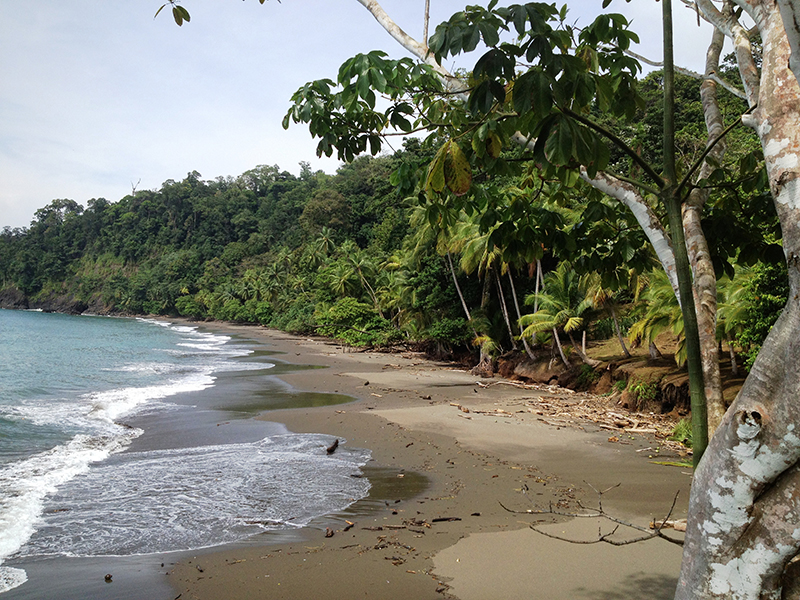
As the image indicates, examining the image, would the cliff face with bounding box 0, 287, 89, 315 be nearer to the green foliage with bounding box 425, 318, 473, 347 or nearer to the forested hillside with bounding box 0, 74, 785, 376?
the forested hillside with bounding box 0, 74, 785, 376

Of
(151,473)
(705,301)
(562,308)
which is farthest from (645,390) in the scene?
(705,301)

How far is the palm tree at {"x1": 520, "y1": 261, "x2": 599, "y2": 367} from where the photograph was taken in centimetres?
1647

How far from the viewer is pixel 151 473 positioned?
7977mm

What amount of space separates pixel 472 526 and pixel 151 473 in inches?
194

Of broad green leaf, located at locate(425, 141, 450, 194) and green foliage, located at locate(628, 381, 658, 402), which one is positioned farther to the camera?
green foliage, located at locate(628, 381, 658, 402)

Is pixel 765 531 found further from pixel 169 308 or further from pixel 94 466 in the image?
pixel 169 308

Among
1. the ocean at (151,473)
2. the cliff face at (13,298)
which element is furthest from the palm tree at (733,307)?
the cliff face at (13,298)

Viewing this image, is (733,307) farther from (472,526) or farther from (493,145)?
(493,145)

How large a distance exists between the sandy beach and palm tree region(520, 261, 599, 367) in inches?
229

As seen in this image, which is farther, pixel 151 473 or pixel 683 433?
pixel 683 433

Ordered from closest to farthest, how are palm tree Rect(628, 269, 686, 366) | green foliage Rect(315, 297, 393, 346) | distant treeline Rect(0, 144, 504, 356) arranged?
palm tree Rect(628, 269, 686, 366)
distant treeline Rect(0, 144, 504, 356)
green foliage Rect(315, 297, 393, 346)

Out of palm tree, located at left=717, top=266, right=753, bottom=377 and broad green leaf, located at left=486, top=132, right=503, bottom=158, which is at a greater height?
broad green leaf, located at left=486, top=132, right=503, bottom=158

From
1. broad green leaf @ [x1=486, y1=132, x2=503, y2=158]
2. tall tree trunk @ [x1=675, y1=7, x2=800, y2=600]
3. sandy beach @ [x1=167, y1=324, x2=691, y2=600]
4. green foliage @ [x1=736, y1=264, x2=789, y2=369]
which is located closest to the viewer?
tall tree trunk @ [x1=675, y1=7, x2=800, y2=600]

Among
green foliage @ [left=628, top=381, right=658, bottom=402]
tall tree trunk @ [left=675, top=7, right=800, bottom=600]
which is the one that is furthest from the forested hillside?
tall tree trunk @ [left=675, top=7, right=800, bottom=600]
